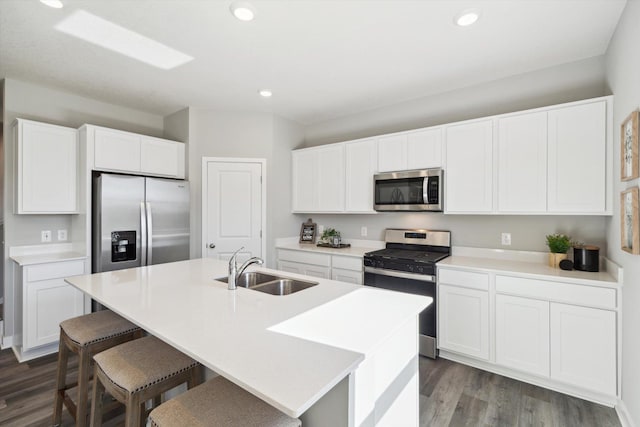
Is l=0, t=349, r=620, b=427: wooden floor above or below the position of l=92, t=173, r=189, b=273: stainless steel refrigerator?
below

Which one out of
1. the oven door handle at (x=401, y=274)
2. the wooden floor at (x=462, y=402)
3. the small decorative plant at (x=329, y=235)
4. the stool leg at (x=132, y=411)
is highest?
the small decorative plant at (x=329, y=235)

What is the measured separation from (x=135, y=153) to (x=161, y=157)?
0.30 m

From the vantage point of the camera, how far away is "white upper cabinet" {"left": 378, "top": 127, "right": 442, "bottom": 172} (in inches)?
124

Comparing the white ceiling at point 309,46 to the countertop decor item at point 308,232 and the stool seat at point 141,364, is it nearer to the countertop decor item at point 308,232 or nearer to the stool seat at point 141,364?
the countertop decor item at point 308,232

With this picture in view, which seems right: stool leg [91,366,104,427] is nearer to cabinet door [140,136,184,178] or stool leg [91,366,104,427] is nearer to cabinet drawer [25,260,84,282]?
cabinet drawer [25,260,84,282]

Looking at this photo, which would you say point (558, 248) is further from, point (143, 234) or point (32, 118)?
point (32, 118)

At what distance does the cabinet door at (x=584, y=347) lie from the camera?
6.92 ft

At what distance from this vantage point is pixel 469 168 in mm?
2943

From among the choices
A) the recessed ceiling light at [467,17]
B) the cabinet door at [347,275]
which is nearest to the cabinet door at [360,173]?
the cabinet door at [347,275]

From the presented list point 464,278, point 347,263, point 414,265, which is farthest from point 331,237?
point 464,278

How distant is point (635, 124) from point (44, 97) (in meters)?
5.00

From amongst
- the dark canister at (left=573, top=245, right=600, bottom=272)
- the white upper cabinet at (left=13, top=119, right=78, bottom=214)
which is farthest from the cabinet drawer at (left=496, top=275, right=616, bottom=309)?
the white upper cabinet at (left=13, top=119, right=78, bottom=214)

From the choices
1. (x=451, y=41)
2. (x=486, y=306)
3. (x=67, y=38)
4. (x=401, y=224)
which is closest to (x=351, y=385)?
(x=486, y=306)

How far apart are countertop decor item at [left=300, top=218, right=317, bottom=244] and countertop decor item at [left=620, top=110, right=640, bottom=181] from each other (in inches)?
126
